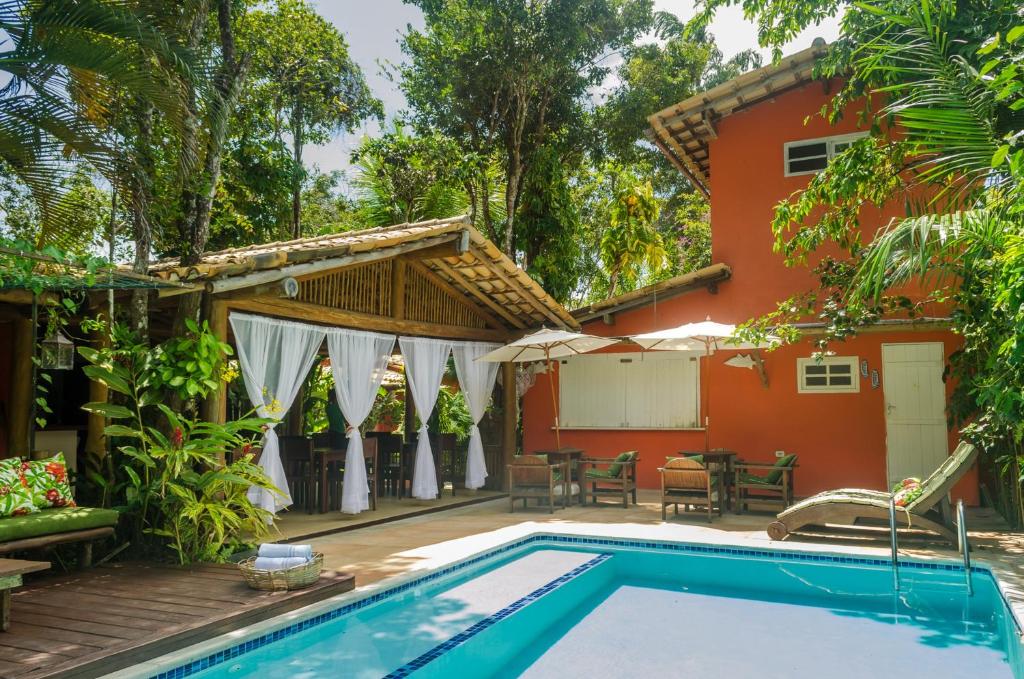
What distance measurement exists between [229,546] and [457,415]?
8436 mm

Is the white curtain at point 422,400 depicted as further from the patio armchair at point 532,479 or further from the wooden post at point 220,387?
the wooden post at point 220,387

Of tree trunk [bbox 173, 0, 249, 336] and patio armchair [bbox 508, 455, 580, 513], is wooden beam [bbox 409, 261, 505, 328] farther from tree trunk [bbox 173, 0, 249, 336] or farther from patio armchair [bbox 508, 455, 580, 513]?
tree trunk [bbox 173, 0, 249, 336]

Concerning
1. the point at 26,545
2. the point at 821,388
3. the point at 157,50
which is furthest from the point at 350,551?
the point at 821,388

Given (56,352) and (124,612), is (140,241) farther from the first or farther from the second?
(124,612)

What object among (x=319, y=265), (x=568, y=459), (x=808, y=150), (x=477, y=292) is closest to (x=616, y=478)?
(x=568, y=459)

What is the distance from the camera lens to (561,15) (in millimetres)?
15109

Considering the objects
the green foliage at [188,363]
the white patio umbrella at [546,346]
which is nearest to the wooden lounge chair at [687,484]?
the white patio umbrella at [546,346]

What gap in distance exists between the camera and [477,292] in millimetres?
11133

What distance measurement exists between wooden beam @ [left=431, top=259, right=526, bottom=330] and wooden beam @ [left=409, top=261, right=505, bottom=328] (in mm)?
150

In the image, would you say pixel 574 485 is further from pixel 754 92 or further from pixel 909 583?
pixel 754 92

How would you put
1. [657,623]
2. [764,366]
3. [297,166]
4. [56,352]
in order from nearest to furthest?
1. [657,623]
2. [56,352]
3. [764,366]
4. [297,166]

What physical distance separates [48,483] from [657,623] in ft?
15.1

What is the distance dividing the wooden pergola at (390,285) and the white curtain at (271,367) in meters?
0.16

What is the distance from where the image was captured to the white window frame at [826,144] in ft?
36.0
